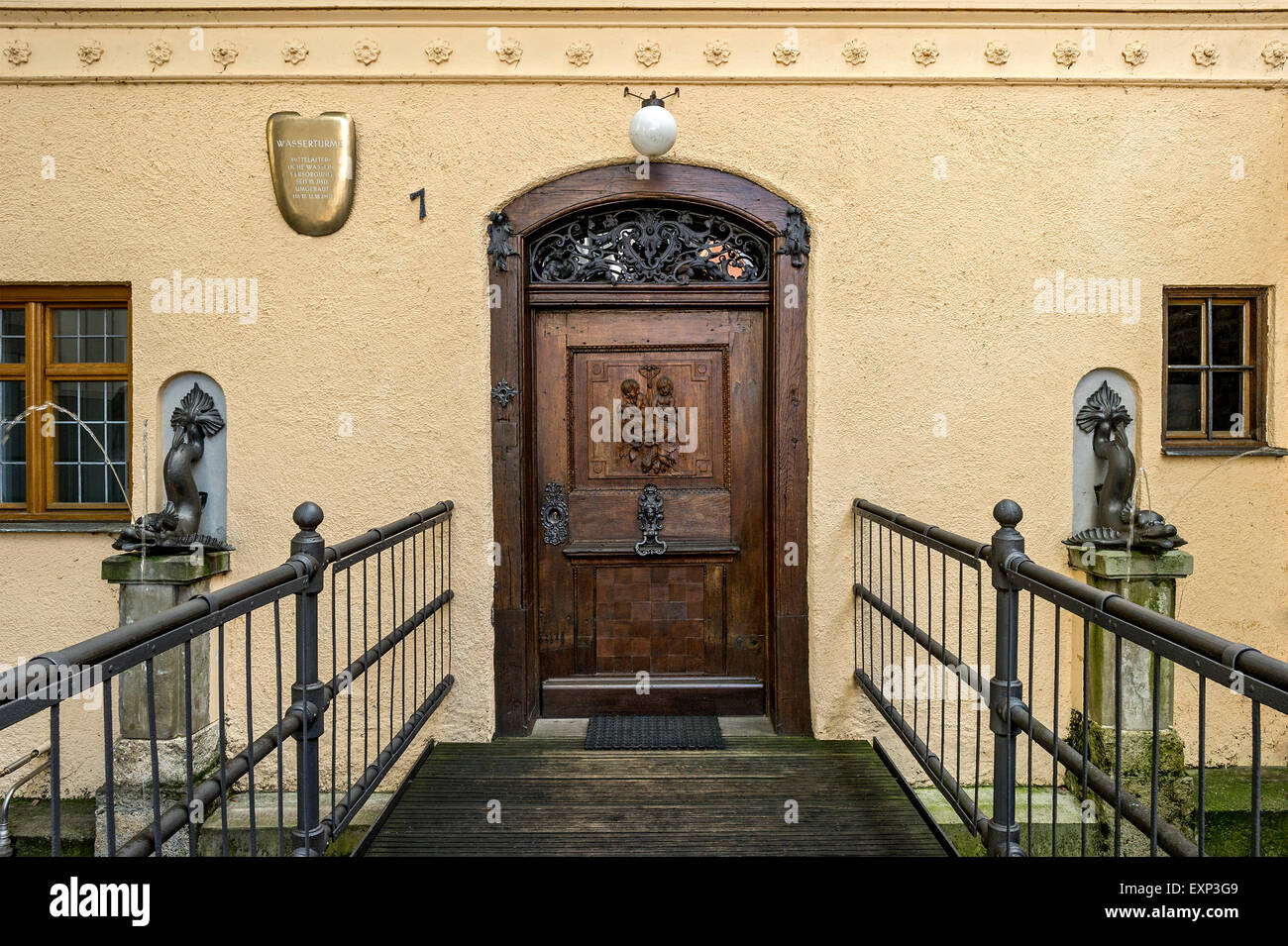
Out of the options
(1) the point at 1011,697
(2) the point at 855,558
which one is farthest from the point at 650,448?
(1) the point at 1011,697

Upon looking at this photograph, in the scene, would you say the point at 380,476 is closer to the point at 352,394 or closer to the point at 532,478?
the point at 352,394

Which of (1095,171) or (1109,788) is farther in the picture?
(1095,171)

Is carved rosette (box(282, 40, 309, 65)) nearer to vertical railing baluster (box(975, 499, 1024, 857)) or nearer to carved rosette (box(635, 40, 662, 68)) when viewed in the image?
carved rosette (box(635, 40, 662, 68))

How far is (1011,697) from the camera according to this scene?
2.46m

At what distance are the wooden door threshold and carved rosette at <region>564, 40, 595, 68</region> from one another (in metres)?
3.11

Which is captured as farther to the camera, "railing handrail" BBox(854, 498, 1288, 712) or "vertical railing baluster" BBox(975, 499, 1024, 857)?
"vertical railing baluster" BBox(975, 499, 1024, 857)

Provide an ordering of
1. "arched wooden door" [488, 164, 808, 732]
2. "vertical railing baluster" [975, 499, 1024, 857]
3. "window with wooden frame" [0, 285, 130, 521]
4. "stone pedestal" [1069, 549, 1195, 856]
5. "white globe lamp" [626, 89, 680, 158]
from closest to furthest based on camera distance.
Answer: "vertical railing baluster" [975, 499, 1024, 857] < "stone pedestal" [1069, 549, 1195, 856] < "white globe lamp" [626, 89, 680, 158] < "arched wooden door" [488, 164, 808, 732] < "window with wooden frame" [0, 285, 130, 521]

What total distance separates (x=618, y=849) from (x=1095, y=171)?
380 cm

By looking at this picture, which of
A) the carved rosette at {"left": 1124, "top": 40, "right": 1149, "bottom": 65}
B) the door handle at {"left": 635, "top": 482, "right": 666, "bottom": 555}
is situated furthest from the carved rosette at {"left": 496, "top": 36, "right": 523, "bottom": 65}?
the carved rosette at {"left": 1124, "top": 40, "right": 1149, "bottom": 65}

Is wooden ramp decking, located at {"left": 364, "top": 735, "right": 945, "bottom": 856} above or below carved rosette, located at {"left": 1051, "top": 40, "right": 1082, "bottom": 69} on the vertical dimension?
below

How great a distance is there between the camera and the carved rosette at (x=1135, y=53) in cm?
399

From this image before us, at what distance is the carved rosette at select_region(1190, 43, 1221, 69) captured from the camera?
13.1 feet

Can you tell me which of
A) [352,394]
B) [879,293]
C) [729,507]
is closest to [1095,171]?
[879,293]

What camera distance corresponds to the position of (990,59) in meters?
3.99
